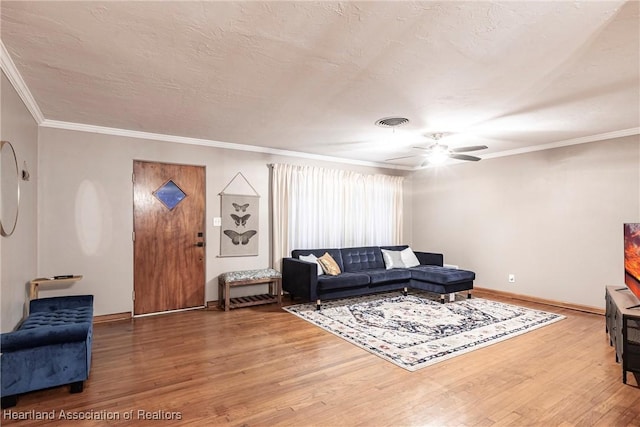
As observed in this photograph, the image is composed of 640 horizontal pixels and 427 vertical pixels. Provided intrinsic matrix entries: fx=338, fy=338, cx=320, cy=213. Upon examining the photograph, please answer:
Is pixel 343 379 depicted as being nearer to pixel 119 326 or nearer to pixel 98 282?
pixel 119 326

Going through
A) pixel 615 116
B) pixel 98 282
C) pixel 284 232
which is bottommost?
pixel 98 282

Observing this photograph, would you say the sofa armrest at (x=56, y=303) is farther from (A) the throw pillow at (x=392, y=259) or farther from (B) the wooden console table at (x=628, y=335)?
(B) the wooden console table at (x=628, y=335)

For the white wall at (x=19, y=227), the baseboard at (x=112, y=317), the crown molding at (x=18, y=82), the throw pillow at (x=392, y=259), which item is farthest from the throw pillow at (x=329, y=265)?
the crown molding at (x=18, y=82)

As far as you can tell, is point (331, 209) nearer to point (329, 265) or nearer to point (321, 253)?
point (321, 253)

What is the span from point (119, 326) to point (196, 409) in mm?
2495

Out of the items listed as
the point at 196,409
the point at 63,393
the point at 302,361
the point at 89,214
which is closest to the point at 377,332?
the point at 302,361

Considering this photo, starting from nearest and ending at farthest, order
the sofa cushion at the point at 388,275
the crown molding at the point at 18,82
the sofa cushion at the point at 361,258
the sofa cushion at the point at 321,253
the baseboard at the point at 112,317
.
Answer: the crown molding at the point at 18,82
the baseboard at the point at 112,317
the sofa cushion at the point at 388,275
the sofa cushion at the point at 321,253
the sofa cushion at the point at 361,258

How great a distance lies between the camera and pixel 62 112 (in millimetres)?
3801

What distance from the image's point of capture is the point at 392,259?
6.25 meters

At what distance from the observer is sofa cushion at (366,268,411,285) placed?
17.9 feet

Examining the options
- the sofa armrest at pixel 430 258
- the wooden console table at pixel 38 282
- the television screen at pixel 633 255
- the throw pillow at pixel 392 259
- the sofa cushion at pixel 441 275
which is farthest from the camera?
the sofa armrest at pixel 430 258

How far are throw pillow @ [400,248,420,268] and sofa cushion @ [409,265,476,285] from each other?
37cm

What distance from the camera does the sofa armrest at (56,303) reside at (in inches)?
133

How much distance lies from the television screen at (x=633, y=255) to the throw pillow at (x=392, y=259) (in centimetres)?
324
